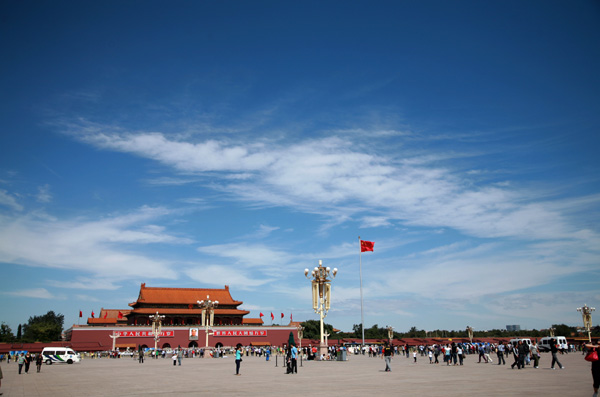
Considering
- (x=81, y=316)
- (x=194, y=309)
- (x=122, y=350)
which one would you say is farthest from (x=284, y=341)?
(x=81, y=316)

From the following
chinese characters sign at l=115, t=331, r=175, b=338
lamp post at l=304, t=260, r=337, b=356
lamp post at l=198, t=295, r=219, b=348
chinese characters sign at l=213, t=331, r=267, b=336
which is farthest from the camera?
chinese characters sign at l=213, t=331, r=267, b=336

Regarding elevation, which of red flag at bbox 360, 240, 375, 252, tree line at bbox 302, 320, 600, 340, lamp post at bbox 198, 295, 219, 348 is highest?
red flag at bbox 360, 240, 375, 252

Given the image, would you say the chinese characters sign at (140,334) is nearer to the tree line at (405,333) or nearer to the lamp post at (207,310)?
the lamp post at (207,310)

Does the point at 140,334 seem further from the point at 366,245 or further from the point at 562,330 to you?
the point at 562,330

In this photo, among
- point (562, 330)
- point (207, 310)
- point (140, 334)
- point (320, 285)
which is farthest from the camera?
point (562, 330)

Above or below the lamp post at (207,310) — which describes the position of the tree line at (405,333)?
below

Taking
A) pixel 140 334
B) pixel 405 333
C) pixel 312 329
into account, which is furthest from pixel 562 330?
pixel 140 334

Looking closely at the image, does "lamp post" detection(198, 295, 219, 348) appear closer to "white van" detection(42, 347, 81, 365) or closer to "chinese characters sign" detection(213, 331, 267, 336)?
"chinese characters sign" detection(213, 331, 267, 336)

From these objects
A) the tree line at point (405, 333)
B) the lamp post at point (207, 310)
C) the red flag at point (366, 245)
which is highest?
the red flag at point (366, 245)

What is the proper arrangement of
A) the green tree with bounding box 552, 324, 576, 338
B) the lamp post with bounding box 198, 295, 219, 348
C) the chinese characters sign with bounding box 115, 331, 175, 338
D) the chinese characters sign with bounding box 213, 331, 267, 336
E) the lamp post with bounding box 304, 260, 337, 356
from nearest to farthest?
the lamp post with bounding box 304, 260, 337, 356
the lamp post with bounding box 198, 295, 219, 348
the chinese characters sign with bounding box 115, 331, 175, 338
the chinese characters sign with bounding box 213, 331, 267, 336
the green tree with bounding box 552, 324, 576, 338

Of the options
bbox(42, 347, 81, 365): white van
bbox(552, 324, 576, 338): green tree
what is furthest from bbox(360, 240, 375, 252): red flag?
bbox(552, 324, 576, 338): green tree

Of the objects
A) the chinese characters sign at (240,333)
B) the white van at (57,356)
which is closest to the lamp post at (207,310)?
the chinese characters sign at (240,333)

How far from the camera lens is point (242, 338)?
67.8 meters

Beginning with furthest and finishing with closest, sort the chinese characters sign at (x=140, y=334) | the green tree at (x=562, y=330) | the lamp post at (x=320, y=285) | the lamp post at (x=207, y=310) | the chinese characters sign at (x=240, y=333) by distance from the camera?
the green tree at (x=562, y=330) → the chinese characters sign at (x=240, y=333) → the chinese characters sign at (x=140, y=334) → the lamp post at (x=207, y=310) → the lamp post at (x=320, y=285)
